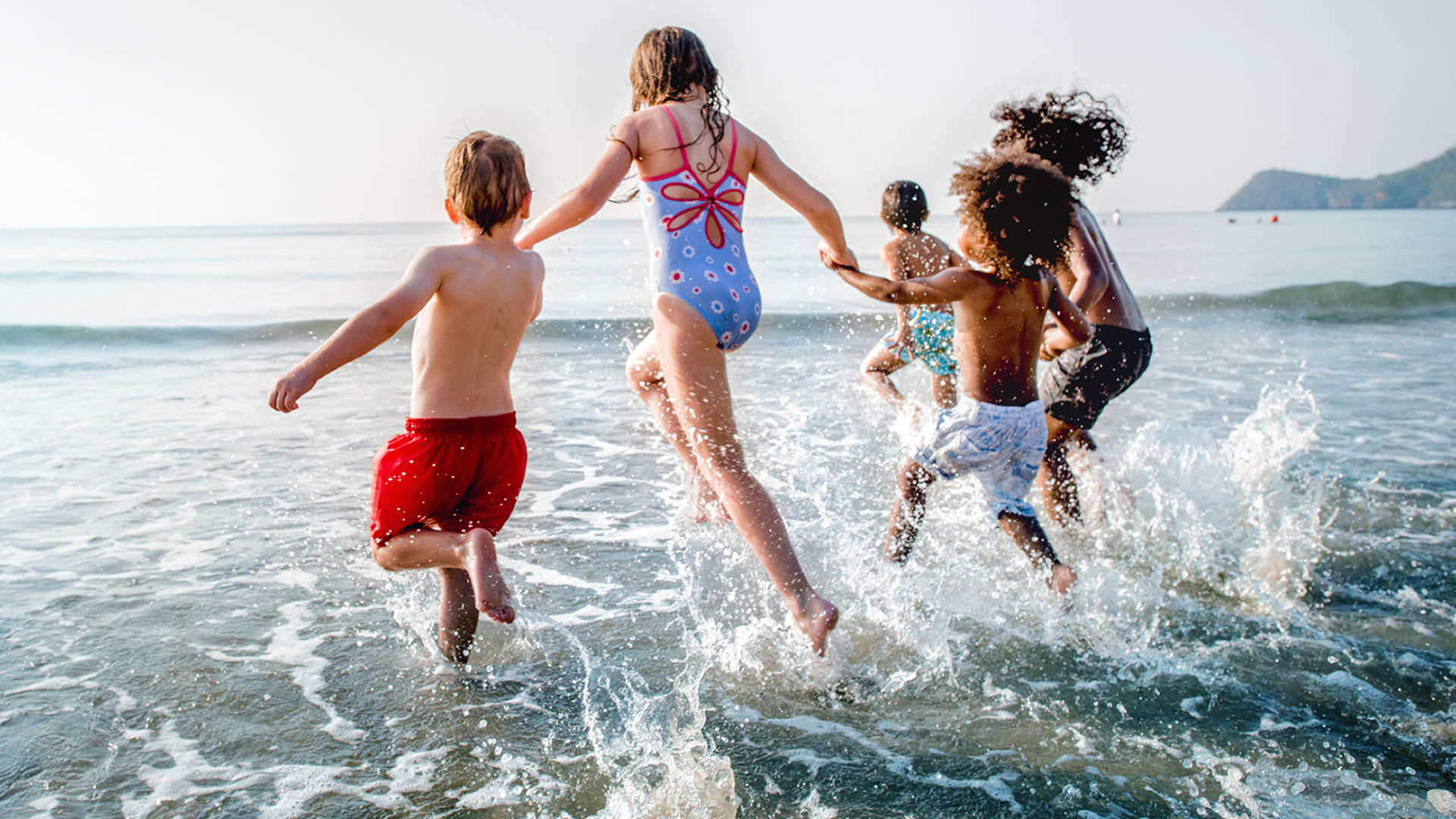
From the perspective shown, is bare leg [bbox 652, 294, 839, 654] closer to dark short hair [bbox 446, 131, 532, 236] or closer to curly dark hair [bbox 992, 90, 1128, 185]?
dark short hair [bbox 446, 131, 532, 236]

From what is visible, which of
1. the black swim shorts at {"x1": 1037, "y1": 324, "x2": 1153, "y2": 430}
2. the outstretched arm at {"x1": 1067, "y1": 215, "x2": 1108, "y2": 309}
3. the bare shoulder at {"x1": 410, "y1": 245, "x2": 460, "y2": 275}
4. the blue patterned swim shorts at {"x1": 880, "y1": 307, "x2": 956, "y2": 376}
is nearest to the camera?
the bare shoulder at {"x1": 410, "y1": 245, "x2": 460, "y2": 275}

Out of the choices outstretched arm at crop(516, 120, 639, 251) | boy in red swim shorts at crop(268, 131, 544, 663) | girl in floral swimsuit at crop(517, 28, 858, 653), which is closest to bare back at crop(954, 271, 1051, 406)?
girl in floral swimsuit at crop(517, 28, 858, 653)

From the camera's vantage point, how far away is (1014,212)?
3627 mm

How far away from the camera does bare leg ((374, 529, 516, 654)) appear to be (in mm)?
2703

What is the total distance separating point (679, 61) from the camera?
337 cm

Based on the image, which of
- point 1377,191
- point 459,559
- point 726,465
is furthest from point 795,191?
point 1377,191

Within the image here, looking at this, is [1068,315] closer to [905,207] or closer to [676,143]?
[905,207]

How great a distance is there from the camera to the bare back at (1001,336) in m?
3.67

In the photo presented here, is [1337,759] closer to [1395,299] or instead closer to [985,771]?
[985,771]

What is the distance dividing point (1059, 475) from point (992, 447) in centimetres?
103

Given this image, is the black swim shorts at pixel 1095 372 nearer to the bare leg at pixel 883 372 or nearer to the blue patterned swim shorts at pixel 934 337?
the blue patterned swim shorts at pixel 934 337

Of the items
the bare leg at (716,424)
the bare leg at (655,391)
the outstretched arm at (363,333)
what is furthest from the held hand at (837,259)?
the outstretched arm at (363,333)

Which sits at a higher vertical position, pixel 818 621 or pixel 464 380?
pixel 464 380

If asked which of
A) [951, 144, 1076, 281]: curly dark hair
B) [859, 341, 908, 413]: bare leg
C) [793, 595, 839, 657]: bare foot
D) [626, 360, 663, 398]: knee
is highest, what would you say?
[951, 144, 1076, 281]: curly dark hair
